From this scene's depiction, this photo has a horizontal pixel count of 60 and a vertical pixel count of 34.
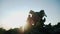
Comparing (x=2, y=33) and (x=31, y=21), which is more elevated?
(x=31, y=21)

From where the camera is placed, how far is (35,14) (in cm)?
2928

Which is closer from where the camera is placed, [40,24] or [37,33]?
[37,33]

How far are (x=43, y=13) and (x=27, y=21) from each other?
3.61 m

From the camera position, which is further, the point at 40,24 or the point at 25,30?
the point at 40,24

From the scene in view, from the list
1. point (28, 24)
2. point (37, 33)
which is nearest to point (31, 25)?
point (28, 24)

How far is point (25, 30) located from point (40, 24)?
144 inches

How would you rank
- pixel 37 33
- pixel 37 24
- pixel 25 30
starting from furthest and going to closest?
pixel 37 24 < pixel 25 30 < pixel 37 33

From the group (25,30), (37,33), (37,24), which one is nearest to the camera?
(37,33)

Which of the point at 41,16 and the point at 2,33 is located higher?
the point at 41,16

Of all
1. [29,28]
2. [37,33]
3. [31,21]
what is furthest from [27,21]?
[37,33]

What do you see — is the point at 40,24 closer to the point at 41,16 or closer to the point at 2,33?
the point at 41,16

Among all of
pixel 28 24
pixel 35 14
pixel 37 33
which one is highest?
pixel 35 14

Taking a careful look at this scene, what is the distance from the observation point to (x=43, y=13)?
28953 mm

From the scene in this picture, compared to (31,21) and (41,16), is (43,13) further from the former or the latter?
(31,21)
